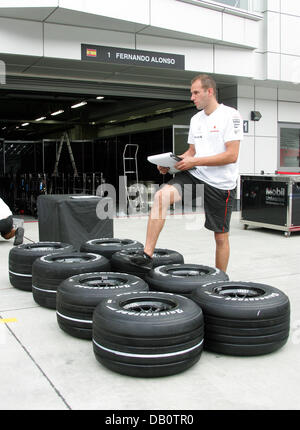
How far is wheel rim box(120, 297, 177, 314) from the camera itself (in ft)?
10.0

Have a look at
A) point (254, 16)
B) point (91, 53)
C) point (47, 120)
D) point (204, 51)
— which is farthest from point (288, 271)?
point (47, 120)

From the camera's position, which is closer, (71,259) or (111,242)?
(71,259)

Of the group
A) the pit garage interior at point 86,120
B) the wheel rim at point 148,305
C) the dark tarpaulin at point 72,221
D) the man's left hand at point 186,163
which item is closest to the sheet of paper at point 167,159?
the man's left hand at point 186,163

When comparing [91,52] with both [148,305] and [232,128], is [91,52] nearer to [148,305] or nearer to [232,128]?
[232,128]

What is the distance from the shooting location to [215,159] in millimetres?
4129

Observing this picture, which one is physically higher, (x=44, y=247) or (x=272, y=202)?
(x=272, y=202)

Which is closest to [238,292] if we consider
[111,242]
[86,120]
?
[111,242]

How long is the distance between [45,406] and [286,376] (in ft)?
4.42

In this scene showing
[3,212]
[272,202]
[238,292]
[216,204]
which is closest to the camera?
[238,292]

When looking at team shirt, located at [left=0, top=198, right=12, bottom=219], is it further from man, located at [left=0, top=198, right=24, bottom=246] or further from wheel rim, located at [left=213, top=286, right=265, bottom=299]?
wheel rim, located at [left=213, top=286, right=265, bottom=299]

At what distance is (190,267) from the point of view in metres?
3.95

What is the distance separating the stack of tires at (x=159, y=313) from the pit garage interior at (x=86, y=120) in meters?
6.86

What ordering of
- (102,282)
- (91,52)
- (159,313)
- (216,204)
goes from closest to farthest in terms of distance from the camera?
(159,313) < (102,282) < (216,204) < (91,52)

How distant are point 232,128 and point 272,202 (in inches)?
184
